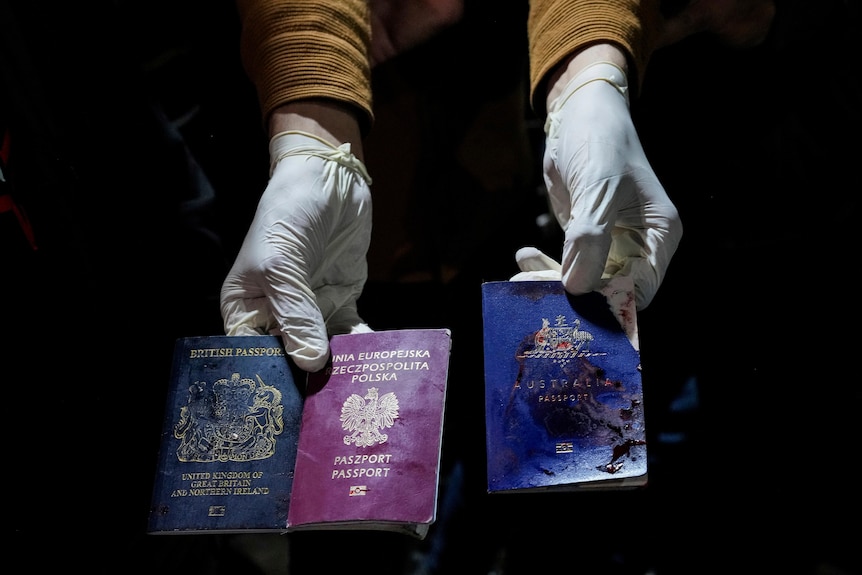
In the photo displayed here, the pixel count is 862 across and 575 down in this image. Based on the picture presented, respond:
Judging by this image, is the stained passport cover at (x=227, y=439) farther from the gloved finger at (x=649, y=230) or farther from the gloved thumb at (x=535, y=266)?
the gloved finger at (x=649, y=230)

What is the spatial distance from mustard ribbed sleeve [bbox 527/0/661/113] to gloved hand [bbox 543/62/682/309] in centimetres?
6

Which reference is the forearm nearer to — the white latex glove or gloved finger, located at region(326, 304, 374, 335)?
gloved finger, located at region(326, 304, 374, 335)

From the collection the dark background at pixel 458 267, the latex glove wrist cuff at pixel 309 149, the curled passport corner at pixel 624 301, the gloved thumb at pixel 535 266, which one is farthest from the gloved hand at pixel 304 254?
the curled passport corner at pixel 624 301

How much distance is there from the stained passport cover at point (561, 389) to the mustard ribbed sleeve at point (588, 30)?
17.4 inches

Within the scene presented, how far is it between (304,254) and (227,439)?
326mm

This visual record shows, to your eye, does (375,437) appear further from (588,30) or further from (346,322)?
(588,30)

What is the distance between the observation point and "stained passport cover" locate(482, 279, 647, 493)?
3.75 ft

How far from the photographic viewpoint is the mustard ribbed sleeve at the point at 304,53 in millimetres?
1454

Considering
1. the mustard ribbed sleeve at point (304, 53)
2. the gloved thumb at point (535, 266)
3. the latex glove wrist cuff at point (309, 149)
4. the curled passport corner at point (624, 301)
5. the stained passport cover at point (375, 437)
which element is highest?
the mustard ribbed sleeve at point (304, 53)

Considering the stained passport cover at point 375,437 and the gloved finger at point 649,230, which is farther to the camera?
the gloved finger at point 649,230

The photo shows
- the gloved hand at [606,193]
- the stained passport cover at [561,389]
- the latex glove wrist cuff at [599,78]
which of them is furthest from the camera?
the latex glove wrist cuff at [599,78]

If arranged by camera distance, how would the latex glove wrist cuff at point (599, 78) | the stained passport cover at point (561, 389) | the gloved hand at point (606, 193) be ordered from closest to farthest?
1. the stained passport cover at point (561, 389)
2. the gloved hand at point (606, 193)
3. the latex glove wrist cuff at point (599, 78)

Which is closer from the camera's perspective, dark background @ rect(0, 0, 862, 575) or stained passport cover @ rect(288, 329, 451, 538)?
stained passport cover @ rect(288, 329, 451, 538)

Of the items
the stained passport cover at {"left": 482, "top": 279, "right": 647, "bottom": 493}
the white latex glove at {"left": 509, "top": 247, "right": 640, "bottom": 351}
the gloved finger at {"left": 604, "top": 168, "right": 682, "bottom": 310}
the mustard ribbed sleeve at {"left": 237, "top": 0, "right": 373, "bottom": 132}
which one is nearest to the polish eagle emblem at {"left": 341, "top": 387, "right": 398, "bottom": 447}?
the stained passport cover at {"left": 482, "top": 279, "right": 647, "bottom": 493}
